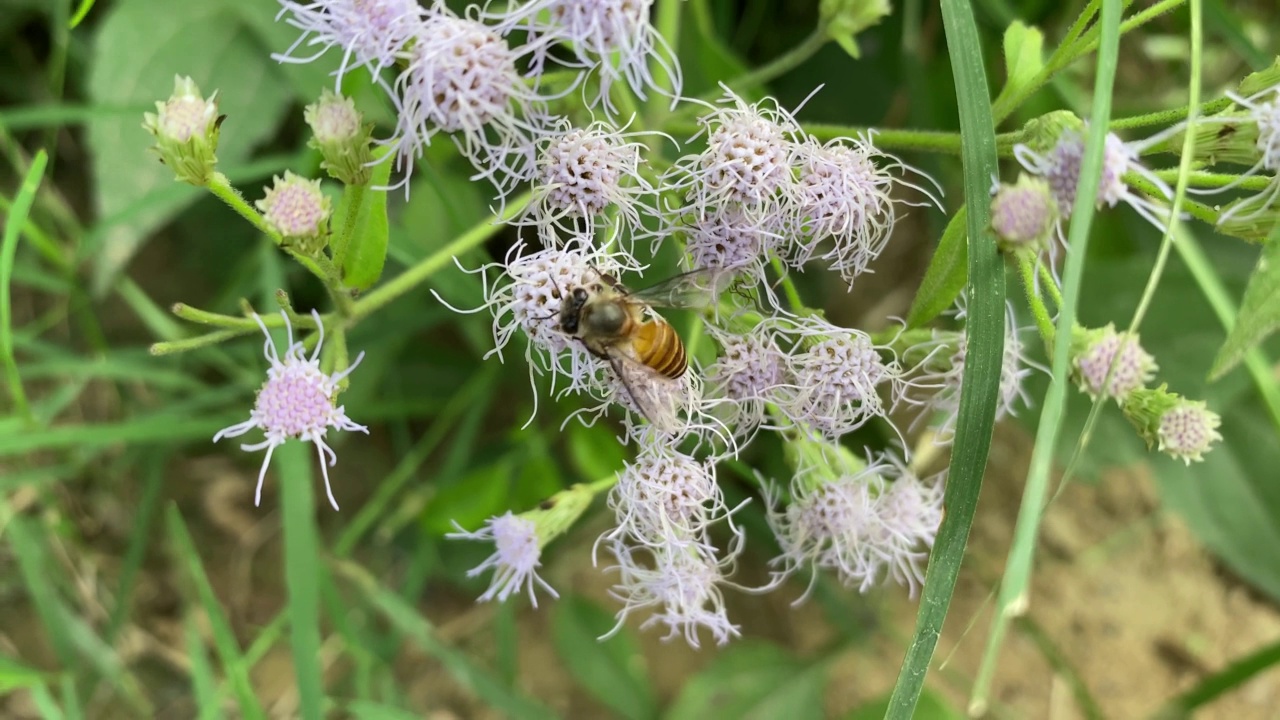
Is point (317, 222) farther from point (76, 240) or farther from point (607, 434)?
point (76, 240)

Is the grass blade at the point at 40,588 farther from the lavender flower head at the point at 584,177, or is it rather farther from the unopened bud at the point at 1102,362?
the unopened bud at the point at 1102,362

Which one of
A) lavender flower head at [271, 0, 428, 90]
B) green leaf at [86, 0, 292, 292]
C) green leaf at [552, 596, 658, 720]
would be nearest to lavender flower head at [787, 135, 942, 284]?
lavender flower head at [271, 0, 428, 90]

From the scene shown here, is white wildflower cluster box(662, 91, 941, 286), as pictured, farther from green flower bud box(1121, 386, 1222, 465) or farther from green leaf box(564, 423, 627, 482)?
green leaf box(564, 423, 627, 482)

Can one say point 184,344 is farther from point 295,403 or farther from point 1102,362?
point 1102,362

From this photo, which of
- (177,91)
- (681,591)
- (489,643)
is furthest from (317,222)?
(489,643)

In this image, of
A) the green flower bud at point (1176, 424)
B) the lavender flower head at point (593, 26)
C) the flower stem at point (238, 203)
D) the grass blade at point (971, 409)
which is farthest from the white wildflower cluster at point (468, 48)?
the green flower bud at point (1176, 424)

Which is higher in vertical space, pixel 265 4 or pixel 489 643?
pixel 265 4
